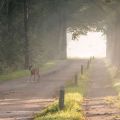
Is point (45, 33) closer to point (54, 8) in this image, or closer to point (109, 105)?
point (54, 8)

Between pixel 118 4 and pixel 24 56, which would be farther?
pixel 24 56

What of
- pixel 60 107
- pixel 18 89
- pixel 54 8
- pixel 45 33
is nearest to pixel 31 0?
pixel 54 8

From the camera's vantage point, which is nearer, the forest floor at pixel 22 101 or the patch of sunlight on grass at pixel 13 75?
the forest floor at pixel 22 101

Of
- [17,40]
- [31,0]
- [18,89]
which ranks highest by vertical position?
[31,0]

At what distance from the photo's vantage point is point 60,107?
1861 centimetres

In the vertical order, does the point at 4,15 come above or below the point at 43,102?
above

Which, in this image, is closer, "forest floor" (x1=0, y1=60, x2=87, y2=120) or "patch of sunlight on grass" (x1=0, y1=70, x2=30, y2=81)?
"forest floor" (x1=0, y1=60, x2=87, y2=120)

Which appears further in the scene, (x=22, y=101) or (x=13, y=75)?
(x=13, y=75)

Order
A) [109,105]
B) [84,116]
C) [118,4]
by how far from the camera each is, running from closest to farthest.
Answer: [84,116], [109,105], [118,4]

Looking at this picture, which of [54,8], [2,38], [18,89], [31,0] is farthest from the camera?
[54,8]

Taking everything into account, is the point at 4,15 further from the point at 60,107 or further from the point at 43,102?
the point at 60,107

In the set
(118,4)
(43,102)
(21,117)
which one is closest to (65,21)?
(118,4)

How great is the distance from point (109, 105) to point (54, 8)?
58506mm

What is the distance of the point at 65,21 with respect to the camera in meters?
89.7
